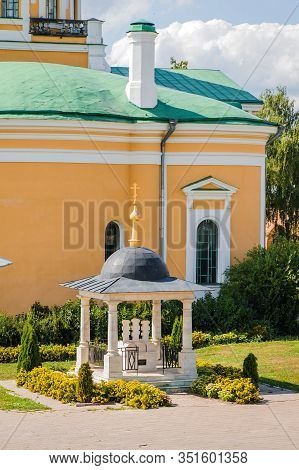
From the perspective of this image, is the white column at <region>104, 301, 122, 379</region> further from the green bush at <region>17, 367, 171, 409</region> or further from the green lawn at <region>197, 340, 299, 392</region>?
the green lawn at <region>197, 340, 299, 392</region>

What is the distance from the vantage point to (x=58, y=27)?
3388 centimetres

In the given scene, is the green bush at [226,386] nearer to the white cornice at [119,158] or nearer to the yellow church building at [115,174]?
the yellow church building at [115,174]

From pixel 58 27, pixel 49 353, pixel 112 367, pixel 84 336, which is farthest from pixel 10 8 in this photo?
pixel 112 367

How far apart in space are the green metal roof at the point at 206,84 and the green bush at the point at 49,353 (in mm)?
11882

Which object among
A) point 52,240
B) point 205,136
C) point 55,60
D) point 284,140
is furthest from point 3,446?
point 284,140

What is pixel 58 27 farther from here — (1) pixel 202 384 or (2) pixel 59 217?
(1) pixel 202 384

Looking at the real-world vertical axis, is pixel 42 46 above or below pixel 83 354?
above

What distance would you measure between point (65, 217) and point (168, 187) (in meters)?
2.38

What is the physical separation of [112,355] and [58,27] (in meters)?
16.4

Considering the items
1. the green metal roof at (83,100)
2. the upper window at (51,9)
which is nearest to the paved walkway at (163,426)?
the green metal roof at (83,100)

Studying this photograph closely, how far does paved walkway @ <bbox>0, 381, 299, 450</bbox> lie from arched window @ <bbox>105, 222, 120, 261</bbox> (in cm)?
723

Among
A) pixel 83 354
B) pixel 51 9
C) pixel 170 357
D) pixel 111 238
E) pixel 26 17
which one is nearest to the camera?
pixel 170 357

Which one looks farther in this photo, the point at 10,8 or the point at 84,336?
the point at 10,8

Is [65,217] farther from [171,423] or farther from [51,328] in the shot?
[171,423]
